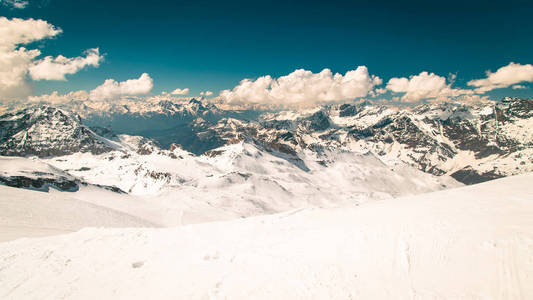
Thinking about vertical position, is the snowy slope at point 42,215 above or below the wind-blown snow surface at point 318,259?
below

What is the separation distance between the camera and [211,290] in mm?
7938

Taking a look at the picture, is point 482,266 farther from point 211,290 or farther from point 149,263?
point 149,263

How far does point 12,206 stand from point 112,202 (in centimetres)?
4034

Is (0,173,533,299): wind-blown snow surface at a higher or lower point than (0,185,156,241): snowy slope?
higher

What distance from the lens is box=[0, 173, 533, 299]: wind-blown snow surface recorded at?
7117 mm

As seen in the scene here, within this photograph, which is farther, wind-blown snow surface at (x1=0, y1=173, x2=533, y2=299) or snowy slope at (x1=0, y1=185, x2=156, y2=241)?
snowy slope at (x1=0, y1=185, x2=156, y2=241)

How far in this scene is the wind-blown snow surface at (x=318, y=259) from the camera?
23.4 feet

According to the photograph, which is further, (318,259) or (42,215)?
(42,215)

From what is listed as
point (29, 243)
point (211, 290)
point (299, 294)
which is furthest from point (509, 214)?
point (29, 243)

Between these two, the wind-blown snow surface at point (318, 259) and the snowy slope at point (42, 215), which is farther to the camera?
the snowy slope at point (42, 215)

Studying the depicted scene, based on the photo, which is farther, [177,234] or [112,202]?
[112,202]

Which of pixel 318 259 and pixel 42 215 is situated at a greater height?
pixel 318 259

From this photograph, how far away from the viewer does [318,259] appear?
8953mm

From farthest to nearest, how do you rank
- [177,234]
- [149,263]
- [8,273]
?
1. [177,234]
2. [149,263]
3. [8,273]
